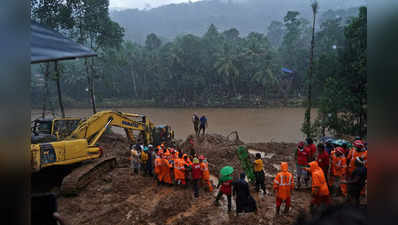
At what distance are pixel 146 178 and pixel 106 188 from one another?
140 centimetres

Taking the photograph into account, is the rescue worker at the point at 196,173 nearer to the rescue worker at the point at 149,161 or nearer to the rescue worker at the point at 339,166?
the rescue worker at the point at 149,161

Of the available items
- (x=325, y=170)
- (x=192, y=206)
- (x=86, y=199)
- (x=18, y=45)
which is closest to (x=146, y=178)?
(x=86, y=199)

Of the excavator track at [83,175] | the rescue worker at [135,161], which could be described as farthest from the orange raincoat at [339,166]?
the excavator track at [83,175]

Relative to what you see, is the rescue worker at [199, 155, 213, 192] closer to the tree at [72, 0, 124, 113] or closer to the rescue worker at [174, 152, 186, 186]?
the rescue worker at [174, 152, 186, 186]

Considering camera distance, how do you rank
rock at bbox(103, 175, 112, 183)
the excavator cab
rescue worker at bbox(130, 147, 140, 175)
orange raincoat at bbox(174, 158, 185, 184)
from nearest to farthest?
orange raincoat at bbox(174, 158, 185, 184) → rock at bbox(103, 175, 112, 183) → rescue worker at bbox(130, 147, 140, 175) → the excavator cab

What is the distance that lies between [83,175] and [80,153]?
81 centimetres

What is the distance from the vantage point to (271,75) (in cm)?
3894

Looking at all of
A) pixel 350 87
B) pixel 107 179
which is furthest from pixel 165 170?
pixel 350 87

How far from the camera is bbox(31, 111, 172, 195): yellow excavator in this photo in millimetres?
7586

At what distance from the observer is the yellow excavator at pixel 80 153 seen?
24.9 feet

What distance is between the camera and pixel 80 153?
8844 millimetres

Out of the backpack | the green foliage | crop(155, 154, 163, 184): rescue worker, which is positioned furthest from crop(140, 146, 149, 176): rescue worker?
the green foliage

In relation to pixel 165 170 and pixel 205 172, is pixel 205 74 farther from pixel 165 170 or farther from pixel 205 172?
pixel 205 172

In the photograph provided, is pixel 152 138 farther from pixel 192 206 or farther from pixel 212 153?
pixel 192 206
